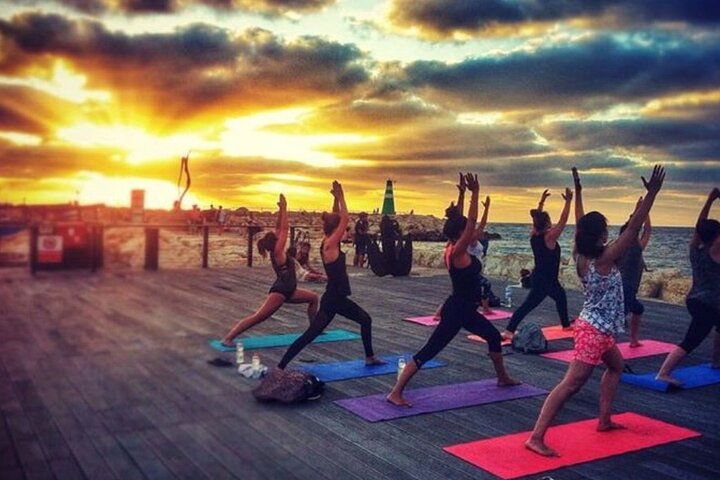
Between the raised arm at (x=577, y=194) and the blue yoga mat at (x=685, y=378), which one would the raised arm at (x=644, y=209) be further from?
the blue yoga mat at (x=685, y=378)

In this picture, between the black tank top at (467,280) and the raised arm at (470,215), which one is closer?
the raised arm at (470,215)

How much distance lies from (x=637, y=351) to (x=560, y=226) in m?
2.29

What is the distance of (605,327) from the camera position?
4645mm

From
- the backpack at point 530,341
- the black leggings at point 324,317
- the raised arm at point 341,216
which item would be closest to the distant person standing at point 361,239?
the backpack at point 530,341

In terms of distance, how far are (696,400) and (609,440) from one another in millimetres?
1946

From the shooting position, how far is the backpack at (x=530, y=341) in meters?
8.43

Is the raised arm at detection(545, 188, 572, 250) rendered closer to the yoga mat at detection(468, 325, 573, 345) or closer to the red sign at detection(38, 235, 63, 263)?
the yoga mat at detection(468, 325, 573, 345)

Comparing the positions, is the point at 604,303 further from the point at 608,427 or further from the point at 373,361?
the point at 373,361

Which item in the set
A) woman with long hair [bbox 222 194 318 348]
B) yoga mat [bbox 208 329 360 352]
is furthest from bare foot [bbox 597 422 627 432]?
yoga mat [bbox 208 329 360 352]

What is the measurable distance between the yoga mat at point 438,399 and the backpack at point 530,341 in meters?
1.72

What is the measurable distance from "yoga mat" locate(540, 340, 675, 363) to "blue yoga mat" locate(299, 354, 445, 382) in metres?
1.68

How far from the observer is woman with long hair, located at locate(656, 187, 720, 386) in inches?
255

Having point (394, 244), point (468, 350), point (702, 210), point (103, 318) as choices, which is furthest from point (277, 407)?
point (394, 244)

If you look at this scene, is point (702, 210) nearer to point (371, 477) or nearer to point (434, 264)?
point (371, 477)
